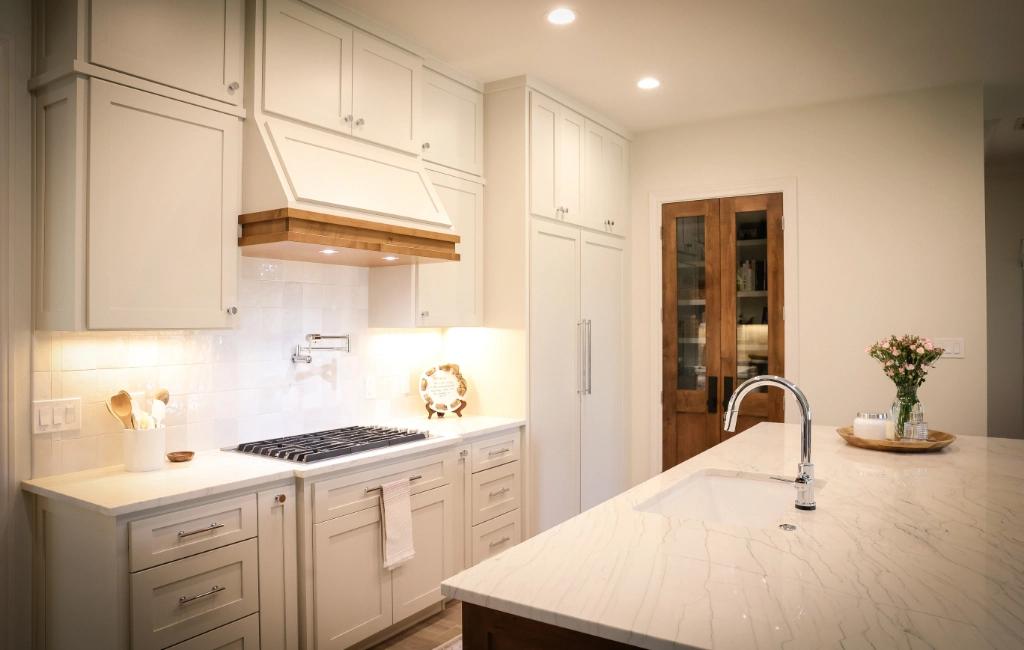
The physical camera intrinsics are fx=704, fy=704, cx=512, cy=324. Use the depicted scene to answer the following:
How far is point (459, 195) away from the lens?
3.74 metres

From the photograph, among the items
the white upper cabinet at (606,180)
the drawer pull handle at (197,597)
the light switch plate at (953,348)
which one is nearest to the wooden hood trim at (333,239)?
the drawer pull handle at (197,597)

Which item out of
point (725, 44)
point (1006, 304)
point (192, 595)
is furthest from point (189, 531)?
point (1006, 304)

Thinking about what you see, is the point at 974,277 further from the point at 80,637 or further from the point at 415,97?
the point at 80,637

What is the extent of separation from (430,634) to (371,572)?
0.49 metres

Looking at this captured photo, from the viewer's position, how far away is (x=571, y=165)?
4219 mm

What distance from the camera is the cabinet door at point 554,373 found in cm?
385

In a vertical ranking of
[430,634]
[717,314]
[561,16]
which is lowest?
[430,634]

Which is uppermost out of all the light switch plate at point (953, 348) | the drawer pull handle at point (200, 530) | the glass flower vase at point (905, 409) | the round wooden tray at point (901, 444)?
the light switch plate at point (953, 348)

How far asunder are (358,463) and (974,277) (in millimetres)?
3498

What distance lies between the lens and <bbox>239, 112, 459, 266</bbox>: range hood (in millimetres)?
2602

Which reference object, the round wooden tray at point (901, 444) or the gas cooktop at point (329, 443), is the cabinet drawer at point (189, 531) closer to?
the gas cooktop at point (329, 443)

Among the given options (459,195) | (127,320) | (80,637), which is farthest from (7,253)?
(459,195)

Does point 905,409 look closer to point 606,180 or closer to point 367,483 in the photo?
point 367,483

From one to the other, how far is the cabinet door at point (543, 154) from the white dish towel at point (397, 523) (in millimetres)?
1700
